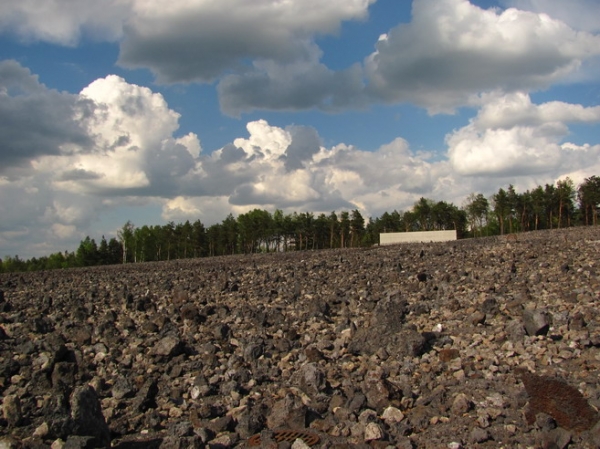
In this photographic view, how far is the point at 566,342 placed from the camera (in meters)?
9.32

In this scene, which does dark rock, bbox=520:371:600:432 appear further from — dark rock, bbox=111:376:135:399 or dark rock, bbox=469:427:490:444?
dark rock, bbox=111:376:135:399

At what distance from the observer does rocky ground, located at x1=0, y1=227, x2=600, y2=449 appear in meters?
7.14

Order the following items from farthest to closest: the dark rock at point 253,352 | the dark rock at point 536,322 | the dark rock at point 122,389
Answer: the dark rock at point 253,352, the dark rock at point 536,322, the dark rock at point 122,389

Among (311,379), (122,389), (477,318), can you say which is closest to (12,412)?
(122,389)

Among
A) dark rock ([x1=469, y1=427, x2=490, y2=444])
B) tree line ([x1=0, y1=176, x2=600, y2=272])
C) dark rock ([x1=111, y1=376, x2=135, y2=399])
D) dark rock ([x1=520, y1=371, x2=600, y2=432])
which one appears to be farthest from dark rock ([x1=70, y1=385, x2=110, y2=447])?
tree line ([x1=0, y1=176, x2=600, y2=272])

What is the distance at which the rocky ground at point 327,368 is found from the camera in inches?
281

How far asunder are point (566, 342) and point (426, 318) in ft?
9.59

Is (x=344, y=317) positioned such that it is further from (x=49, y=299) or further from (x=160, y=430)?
(x=49, y=299)

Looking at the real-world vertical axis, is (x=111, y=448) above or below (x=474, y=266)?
below

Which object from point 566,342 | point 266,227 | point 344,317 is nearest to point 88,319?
point 344,317

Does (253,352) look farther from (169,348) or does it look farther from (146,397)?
(146,397)

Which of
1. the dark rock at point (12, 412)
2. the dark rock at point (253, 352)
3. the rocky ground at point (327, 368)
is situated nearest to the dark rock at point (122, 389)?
the rocky ground at point (327, 368)

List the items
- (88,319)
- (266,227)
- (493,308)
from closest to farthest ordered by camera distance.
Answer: (493,308)
(88,319)
(266,227)

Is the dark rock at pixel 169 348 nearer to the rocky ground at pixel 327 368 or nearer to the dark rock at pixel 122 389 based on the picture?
the rocky ground at pixel 327 368
